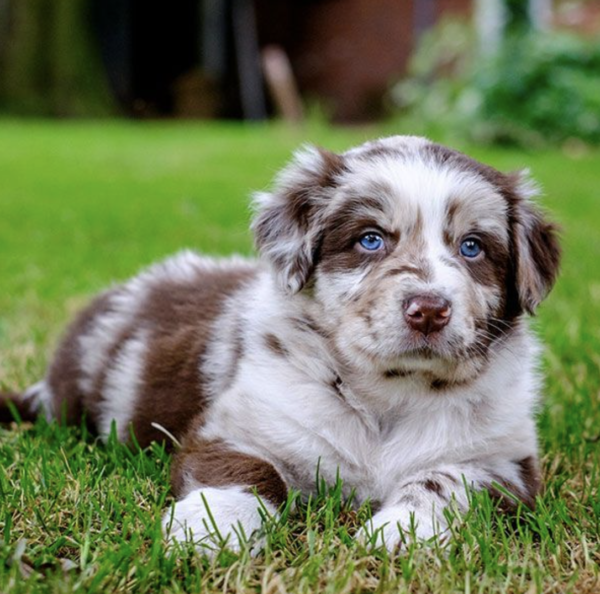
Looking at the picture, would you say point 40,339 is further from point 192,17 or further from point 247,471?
point 192,17

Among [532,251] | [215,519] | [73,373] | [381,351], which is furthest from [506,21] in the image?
[215,519]

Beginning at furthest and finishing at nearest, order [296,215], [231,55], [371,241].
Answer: [231,55] → [296,215] → [371,241]

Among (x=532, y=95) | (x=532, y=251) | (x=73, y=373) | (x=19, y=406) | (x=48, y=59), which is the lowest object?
(x=532, y=95)

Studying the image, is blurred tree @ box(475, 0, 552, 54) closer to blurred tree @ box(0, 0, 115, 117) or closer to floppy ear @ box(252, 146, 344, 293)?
blurred tree @ box(0, 0, 115, 117)

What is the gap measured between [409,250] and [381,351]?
1.27 ft

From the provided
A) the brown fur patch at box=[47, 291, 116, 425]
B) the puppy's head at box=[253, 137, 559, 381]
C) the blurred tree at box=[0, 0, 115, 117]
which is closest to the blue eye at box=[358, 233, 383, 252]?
the puppy's head at box=[253, 137, 559, 381]

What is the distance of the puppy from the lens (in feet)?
11.0

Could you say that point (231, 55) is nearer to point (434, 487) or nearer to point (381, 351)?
point (381, 351)

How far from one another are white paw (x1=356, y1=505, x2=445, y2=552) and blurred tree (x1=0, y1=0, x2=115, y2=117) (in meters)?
23.5

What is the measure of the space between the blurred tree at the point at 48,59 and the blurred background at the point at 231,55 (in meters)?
0.03

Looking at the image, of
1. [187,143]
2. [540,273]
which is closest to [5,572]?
[540,273]

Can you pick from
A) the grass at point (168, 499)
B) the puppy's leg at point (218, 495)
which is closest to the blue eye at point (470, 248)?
the grass at point (168, 499)

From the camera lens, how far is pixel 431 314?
3.26 m

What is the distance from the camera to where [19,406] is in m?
4.70
